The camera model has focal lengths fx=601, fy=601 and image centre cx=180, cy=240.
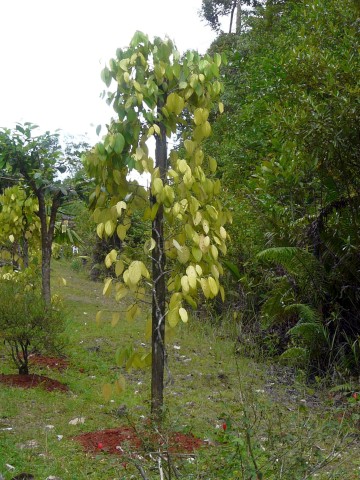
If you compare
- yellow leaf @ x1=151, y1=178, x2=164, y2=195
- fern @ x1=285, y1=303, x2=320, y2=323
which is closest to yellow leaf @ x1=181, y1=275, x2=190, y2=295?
yellow leaf @ x1=151, y1=178, x2=164, y2=195

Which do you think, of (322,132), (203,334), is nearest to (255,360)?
(203,334)

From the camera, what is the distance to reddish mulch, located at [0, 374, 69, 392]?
662 centimetres

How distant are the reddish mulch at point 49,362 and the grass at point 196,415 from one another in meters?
0.14

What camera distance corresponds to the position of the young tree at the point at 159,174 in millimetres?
4117

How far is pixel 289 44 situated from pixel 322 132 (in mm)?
4936

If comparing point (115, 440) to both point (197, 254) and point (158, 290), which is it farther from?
point (197, 254)

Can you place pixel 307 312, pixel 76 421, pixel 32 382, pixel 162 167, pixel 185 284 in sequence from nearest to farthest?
pixel 185 284, pixel 162 167, pixel 76 421, pixel 32 382, pixel 307 312

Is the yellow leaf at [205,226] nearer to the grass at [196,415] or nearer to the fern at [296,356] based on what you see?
the grass at [196,415]

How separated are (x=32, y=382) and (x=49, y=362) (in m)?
1.25

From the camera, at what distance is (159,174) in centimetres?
428

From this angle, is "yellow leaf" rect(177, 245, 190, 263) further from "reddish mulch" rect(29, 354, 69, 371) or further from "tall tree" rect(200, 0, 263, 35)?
"tall tree" rect(200, 0, 263, 35)

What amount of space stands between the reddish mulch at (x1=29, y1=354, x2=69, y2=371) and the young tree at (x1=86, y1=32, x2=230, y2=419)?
3603 mm

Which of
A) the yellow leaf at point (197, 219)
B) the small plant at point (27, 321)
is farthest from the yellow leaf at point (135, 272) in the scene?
the small plant at point (27, 321)

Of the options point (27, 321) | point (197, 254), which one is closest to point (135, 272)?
point (197, 254)
